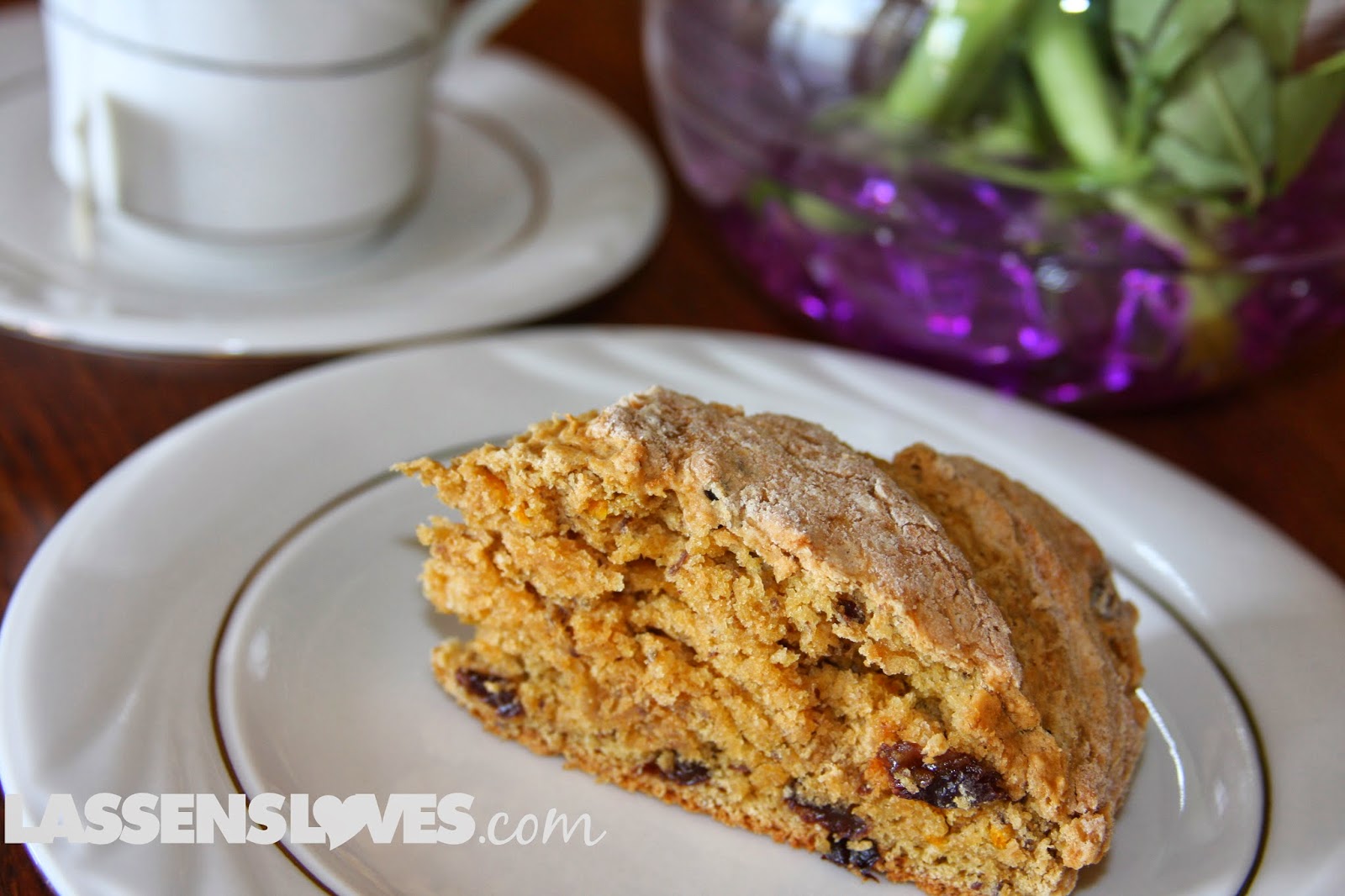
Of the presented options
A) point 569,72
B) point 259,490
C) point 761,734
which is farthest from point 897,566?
point 569,72

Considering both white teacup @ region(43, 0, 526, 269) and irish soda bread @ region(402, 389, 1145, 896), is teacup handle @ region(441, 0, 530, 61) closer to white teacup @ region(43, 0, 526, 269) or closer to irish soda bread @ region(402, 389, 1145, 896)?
white teacup @ region(43, 0, 526, 269)

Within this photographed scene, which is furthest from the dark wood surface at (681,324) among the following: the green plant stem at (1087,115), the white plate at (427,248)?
the green plant stem at (1087,115)

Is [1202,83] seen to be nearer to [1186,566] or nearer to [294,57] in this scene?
[1186,566]

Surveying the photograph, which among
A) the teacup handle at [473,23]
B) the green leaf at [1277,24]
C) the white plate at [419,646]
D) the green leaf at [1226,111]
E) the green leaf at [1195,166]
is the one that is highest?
the green leaf at [1277,24]

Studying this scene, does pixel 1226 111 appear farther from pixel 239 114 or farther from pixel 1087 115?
pixel 239 114

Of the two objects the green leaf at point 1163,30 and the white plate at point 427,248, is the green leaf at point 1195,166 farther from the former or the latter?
the white plate at point 427,248

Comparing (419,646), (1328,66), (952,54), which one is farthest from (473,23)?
(1328,66)
